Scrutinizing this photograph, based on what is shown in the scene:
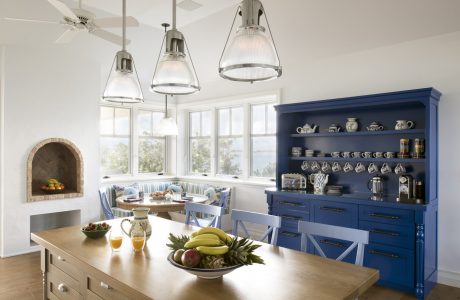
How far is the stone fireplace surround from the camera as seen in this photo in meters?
5.20

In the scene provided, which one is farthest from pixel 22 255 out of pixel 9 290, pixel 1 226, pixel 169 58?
pixel 169 58

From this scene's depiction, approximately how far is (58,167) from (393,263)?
505cm

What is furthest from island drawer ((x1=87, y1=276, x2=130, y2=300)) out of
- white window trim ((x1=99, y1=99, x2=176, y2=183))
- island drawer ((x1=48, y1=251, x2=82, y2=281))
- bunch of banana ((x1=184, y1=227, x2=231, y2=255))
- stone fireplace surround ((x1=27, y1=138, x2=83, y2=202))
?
white window trim ((x1=99, y1=99, x2=176, y2=183))

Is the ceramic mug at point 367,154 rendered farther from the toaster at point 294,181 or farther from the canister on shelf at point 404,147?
the toaster at point 294,181

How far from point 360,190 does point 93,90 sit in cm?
434

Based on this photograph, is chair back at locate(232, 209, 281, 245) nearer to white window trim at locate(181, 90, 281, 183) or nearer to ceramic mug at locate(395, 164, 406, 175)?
ceramic mug at locate(395, 164, 406, 175)

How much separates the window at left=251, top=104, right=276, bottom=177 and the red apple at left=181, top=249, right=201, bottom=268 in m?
4.14

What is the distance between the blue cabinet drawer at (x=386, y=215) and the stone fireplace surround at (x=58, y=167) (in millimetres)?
4176

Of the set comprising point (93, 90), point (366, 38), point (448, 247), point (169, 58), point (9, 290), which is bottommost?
point (9, 290)

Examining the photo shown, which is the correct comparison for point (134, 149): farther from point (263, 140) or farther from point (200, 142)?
point (263, 140)

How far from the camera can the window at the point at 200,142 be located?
22.5 feet

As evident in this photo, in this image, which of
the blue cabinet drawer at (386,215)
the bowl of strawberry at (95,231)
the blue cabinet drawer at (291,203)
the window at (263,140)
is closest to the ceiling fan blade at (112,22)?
the bowl of strawberry at (95,231)

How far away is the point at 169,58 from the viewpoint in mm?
2100

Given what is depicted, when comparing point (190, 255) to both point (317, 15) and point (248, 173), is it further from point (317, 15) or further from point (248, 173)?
point (248, 173)
